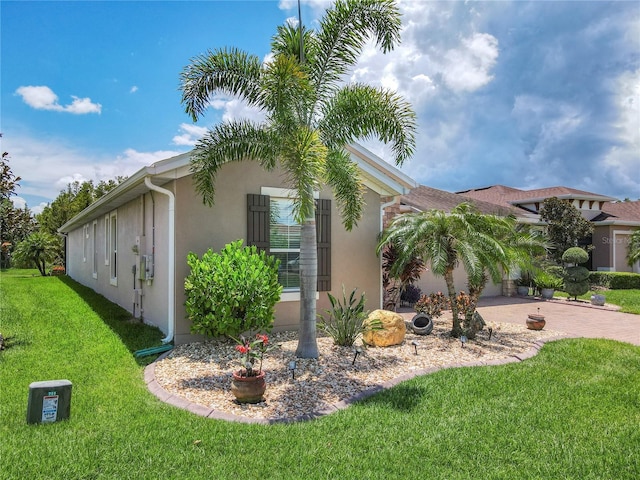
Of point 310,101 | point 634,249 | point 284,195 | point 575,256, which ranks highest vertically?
point 310,101

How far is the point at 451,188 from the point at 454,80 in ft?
71.4

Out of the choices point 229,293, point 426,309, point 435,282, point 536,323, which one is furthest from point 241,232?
point 435,282

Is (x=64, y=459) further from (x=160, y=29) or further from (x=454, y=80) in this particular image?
(x=454, y=80)

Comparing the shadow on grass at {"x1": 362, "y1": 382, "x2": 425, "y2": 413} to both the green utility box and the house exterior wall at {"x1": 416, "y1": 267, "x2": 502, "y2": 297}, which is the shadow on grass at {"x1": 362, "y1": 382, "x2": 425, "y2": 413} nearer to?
the green utility box

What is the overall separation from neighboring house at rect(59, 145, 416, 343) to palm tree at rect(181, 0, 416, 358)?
102 centimetres

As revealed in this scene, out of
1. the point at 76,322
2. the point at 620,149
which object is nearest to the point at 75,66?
the point at 76,322

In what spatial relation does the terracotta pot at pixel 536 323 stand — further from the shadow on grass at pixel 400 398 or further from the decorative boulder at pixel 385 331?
the shadow on grass at pixel 400 398

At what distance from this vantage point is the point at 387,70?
977cm

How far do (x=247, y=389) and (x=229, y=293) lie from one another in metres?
2.34

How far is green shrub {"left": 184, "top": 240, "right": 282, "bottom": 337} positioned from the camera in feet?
23.1

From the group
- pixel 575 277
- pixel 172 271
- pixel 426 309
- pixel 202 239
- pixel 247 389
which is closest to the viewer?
pixel 247 389

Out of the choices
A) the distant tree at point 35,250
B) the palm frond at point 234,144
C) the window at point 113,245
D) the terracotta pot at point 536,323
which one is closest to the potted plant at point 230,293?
the palm frond at point 234,144

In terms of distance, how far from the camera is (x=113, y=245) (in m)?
13.9

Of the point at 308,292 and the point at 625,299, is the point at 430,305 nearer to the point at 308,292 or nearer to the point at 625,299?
the point at 308,292
